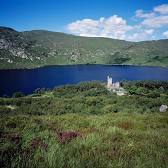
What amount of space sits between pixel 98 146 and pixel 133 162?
1.26m

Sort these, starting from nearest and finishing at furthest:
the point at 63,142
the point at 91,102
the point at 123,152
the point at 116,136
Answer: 1. the point at 123,152
2. the point at 63,142
3. the point at 116,136
4. the point at 91,102

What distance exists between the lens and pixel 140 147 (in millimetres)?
6176

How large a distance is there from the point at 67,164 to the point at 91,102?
298 feet

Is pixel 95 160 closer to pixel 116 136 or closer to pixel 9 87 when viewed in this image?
pixel 116 136

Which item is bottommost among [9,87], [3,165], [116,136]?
[9,87]

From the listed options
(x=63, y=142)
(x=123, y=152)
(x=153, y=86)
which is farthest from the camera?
(x=153, y=86)

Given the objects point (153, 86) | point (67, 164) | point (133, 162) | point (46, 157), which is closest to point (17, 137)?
point (46, 157)

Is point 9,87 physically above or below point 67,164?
below

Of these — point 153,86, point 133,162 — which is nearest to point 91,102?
point 153,86

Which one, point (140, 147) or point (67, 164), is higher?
point (67, 164)

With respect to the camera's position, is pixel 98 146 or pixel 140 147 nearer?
pixel 98 146

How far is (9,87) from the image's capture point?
6575 inches

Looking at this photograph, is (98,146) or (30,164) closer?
(30,164)

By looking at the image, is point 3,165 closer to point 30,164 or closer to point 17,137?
point 30,164
